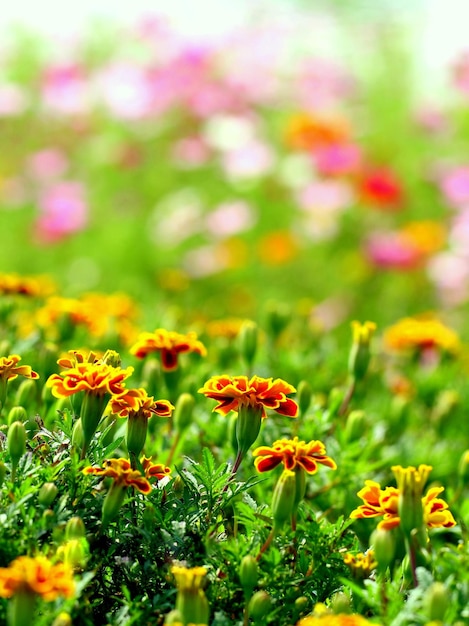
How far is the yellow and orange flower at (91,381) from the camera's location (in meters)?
1.04

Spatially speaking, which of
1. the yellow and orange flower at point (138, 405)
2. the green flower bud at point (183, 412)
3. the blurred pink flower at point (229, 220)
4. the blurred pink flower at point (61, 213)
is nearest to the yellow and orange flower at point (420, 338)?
the green flower bud at point (183, 412)

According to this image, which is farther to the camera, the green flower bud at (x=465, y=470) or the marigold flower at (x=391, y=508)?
the green flower bud at (x=465, y=470)

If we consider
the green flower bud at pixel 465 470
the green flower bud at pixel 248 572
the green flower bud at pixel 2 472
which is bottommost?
the green flower bud at pixel 465 470

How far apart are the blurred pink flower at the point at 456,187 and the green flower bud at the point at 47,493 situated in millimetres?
3943

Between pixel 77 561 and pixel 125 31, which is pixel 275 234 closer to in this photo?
pixel 125 31

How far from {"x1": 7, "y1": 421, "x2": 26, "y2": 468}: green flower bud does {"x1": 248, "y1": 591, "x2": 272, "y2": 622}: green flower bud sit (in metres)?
0.31

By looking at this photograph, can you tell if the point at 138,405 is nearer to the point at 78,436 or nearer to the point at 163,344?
the point at 78,436

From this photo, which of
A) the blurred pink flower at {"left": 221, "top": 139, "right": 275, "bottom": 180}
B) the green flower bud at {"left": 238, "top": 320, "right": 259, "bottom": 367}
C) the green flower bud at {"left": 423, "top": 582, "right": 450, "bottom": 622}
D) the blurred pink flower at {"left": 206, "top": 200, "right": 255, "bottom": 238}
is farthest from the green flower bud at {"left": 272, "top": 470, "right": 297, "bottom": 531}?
the blurred pink flower at {"left": 221, "top": 139, "right": 275, "bottom": 180}

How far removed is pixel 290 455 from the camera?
3.50 feet

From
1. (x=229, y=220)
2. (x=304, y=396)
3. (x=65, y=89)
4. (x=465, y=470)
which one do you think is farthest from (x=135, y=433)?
(x=65, y=89)

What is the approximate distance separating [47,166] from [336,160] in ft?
5.50

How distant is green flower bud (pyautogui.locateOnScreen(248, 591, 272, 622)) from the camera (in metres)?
0.97

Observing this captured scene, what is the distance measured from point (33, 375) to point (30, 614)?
0.36 m

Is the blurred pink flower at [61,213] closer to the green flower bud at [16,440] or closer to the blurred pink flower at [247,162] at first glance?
the blurred pink flower at [247,162]
